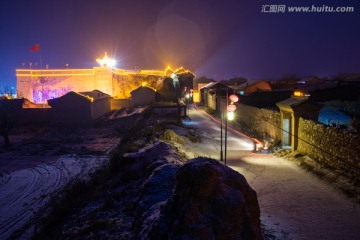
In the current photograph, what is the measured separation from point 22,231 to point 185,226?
10441 mm

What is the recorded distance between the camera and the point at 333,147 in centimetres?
1338

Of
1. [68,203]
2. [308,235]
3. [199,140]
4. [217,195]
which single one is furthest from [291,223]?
[199,140]

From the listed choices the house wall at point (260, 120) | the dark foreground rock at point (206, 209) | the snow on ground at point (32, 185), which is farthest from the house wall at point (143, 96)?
the dark foreground rock at point (206, 209)

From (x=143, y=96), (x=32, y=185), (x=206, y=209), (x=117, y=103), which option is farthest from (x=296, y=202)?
(x=117, y=103)

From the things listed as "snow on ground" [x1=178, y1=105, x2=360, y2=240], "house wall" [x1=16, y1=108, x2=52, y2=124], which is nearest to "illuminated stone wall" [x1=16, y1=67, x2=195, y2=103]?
"house wall" [x1=16, y1=108, x2=52, y2=124]

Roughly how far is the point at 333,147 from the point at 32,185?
54.4ft

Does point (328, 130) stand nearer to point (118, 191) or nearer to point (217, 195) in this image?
point (118, 191)

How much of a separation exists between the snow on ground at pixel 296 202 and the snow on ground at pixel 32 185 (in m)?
9.80

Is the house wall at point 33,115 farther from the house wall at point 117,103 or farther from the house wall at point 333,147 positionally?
the house wall at point 333,147

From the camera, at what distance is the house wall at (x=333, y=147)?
39.2ft

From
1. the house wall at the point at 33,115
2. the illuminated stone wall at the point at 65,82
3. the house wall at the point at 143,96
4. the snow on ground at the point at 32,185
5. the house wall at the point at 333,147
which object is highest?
the illuminated stone wall at the point at 65,82

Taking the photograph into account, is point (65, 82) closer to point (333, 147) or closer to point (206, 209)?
point (333, 147)

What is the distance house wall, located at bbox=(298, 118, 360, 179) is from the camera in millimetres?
11961

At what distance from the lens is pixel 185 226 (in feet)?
16.6
